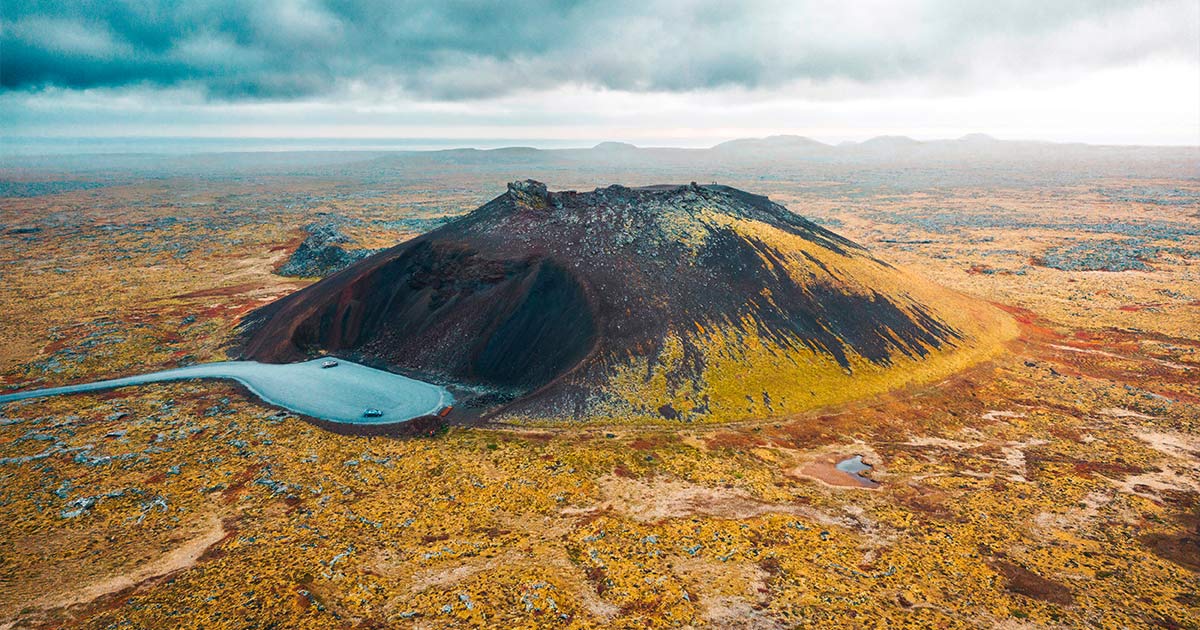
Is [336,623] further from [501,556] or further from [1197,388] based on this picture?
[1197,388]

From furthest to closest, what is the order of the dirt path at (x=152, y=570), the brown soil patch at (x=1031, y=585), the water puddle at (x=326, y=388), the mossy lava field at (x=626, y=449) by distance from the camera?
the water puddle at (x=326, y=388)
the mossy lava field at (x=626, y=449)
the brown soil patch at (x=1031, y=585)
the dirt path at (x=152, y=570)

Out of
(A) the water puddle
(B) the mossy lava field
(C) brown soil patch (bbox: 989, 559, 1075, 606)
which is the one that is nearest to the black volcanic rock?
(B) the mossy lava field

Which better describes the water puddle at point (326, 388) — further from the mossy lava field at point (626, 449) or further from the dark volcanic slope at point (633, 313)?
the dark volcanic slope at point (633, 313)

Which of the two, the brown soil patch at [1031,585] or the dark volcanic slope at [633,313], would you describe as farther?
the dark volcanic slope at [633,313]

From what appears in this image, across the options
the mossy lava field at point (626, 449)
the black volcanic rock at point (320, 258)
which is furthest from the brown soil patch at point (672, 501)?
the black volcanic rock at point (320, 258)

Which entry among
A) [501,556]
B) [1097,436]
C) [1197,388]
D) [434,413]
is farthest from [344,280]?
[1197,388]

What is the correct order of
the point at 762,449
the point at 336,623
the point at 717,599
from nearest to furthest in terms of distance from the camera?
the point at 336,623 → the point at 717,599 → the point at 762,449

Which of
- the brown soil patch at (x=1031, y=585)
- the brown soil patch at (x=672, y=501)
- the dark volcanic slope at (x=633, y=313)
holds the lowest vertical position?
the brown soil patch at (x=1031, y=585)

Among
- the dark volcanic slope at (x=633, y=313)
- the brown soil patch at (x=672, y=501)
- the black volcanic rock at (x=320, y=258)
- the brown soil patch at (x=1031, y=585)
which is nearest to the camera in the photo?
the brown soil patch at (x=1031, y=585)

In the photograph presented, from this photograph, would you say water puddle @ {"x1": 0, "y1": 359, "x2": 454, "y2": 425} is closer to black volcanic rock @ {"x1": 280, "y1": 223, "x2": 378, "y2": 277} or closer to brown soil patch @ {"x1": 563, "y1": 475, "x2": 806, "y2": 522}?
brown soil patch @ {"x1": 563, "y1": 475, "x2": 806, "y2": 522}
